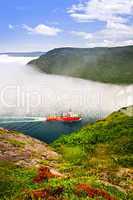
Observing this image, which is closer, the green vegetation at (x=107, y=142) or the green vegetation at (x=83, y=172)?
the green vegetation at (x=83, y=172)

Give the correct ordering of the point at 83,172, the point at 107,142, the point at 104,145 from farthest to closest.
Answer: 1. the point at 107,142
2. the point at 104,145
3. the point at 83,172

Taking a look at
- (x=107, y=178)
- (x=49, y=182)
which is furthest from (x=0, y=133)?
(x=49, y=182)

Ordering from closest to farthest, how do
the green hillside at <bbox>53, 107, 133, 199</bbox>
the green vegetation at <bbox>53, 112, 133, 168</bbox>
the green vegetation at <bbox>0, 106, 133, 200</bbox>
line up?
1. the green vegetation at <bbox>0, 106, 133, 200</bbox>
2. the green hillside at <bbox>53, 107, 133, 199</bbox>
3. the green vegetation at <bbox>53, 112, 133, 168</bbox>

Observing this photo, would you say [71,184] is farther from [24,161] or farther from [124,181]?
[24,161]

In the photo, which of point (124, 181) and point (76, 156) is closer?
point (124, 181)

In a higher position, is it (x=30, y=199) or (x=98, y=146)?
(x=30, y=199)

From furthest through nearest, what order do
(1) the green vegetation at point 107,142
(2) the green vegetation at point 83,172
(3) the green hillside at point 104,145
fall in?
(1) the green vegetation at point 107,142, (3) the green hillside at point 104,145, (2) the green vegetation at point 83,172

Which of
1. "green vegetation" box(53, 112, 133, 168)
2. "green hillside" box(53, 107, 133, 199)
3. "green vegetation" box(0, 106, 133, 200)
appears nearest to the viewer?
"green vegetation" box(0, 106, 133, 200)

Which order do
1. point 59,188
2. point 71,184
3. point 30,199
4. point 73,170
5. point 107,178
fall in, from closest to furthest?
point 30,199
point 59,188
point 71,184
point 107,178
point 73,170

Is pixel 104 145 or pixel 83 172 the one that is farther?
pixel 104 145

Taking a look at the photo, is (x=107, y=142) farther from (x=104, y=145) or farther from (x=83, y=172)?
(x=83, y=172)

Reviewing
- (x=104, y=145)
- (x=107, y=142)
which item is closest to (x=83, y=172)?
(x=104, y=145)
